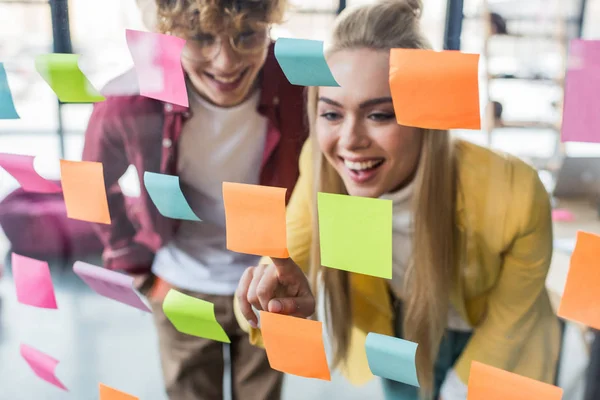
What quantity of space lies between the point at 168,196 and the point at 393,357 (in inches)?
16.1

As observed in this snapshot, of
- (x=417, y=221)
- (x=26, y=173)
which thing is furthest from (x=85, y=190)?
(x=417, y=221)

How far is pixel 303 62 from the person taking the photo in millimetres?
710

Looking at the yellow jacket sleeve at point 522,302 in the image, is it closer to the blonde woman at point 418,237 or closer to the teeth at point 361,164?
the blonde woman at point 418,237

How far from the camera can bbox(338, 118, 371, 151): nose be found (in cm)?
70

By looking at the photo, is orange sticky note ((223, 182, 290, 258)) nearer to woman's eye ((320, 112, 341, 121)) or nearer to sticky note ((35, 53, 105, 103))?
woman's eye ((320, 112, 341, 121))

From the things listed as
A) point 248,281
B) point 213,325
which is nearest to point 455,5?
point 248,281

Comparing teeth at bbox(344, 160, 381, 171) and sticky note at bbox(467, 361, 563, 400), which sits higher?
teeth at bbox(344, 160, 381, 171)

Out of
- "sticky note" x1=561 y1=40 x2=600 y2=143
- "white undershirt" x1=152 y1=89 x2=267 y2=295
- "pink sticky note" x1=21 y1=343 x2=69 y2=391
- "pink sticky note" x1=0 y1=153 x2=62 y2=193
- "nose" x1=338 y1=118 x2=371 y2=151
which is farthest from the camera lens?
"pink sticky note" x1=21 y1=343 x2=69 y2=391

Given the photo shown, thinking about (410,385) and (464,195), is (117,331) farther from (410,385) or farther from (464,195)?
(464,195)

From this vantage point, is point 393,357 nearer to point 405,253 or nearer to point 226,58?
point 405,253

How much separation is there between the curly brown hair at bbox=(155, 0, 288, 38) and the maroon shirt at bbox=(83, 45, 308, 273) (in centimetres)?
5

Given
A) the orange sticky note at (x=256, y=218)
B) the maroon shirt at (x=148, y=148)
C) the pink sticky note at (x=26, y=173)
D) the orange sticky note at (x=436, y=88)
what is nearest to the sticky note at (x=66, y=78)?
the maroon shirt at (x=148, y=148)

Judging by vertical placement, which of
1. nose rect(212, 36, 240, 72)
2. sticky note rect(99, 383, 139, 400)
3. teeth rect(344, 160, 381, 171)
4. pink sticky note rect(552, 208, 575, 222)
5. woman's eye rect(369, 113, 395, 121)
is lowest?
sticky note rect(99, 383, 139, 400)

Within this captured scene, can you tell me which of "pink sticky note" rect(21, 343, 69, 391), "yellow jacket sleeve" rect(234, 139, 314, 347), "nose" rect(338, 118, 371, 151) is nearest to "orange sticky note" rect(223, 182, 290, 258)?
"yellow jacket sleeve" rect(234, 139, 314, 347)
